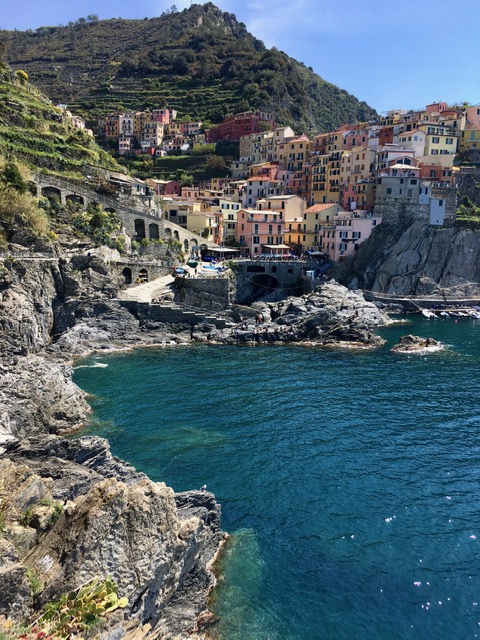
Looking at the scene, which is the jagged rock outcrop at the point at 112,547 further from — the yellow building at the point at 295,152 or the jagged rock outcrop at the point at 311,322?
the yellow building at the point at 295,152

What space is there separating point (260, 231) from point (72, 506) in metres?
76.4

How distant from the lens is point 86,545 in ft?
49.0

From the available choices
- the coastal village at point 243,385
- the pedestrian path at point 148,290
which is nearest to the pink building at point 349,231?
the coastal village at point 243,385

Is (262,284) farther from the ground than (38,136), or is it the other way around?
(38,136)

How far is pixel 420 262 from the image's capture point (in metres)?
83.5

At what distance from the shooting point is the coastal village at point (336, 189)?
85.1 meters

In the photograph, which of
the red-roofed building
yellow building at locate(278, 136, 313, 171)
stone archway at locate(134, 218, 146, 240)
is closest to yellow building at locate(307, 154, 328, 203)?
yellow building at locate(278, 136, 313, 171)

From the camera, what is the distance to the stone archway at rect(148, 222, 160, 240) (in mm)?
78188

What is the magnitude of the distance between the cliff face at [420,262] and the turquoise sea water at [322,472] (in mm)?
31155

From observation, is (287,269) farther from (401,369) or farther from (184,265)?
(401,369)

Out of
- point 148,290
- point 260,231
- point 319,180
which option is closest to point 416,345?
point 148,290

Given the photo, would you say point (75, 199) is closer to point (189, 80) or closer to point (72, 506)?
point (72, 506)

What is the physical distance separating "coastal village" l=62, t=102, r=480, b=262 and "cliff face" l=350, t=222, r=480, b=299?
258cm

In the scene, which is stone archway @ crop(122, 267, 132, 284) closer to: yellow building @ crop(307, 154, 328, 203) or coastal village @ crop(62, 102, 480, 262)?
coastal village @ crop(62, 102, 480, 262)
